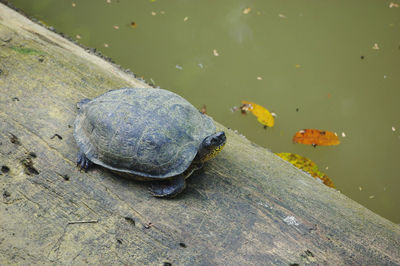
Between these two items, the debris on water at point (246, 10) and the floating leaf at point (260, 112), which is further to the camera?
the debris on water at point (246, 10)

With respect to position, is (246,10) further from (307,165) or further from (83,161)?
(83,161)

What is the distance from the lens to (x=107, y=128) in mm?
2572

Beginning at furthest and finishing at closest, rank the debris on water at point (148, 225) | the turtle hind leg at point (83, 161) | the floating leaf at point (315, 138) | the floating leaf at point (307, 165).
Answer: the floating leaf at point (315, 138), the floating leaf at point (307, 165), the turtle hind leg at point (83, 161), the debris on water at point (148, 225)

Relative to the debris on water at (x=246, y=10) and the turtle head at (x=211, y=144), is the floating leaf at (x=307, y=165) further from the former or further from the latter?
the debris on water at (x=246, y=10)

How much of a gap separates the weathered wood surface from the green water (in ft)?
5.61

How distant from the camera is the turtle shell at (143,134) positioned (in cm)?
248

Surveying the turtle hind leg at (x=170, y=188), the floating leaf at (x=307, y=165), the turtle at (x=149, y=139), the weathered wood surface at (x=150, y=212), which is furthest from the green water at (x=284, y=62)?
the turtle hind leg at (x=170, y=188)

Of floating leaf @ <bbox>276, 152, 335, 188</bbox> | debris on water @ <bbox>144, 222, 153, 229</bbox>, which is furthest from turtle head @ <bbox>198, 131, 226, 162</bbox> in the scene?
floating leaf @ <bbox>276, 152, 335, 188</bbox>

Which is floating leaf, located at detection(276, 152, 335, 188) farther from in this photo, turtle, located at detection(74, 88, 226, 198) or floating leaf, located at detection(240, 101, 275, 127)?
turtle, located at detection(74, 88, 226, 198)

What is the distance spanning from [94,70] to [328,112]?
11.9 ft

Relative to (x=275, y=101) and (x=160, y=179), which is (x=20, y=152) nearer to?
(x=160, y=179)

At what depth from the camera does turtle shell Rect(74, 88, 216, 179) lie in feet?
8.14

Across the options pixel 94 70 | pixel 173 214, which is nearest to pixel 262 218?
pixel 173 214

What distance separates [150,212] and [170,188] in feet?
0.83
